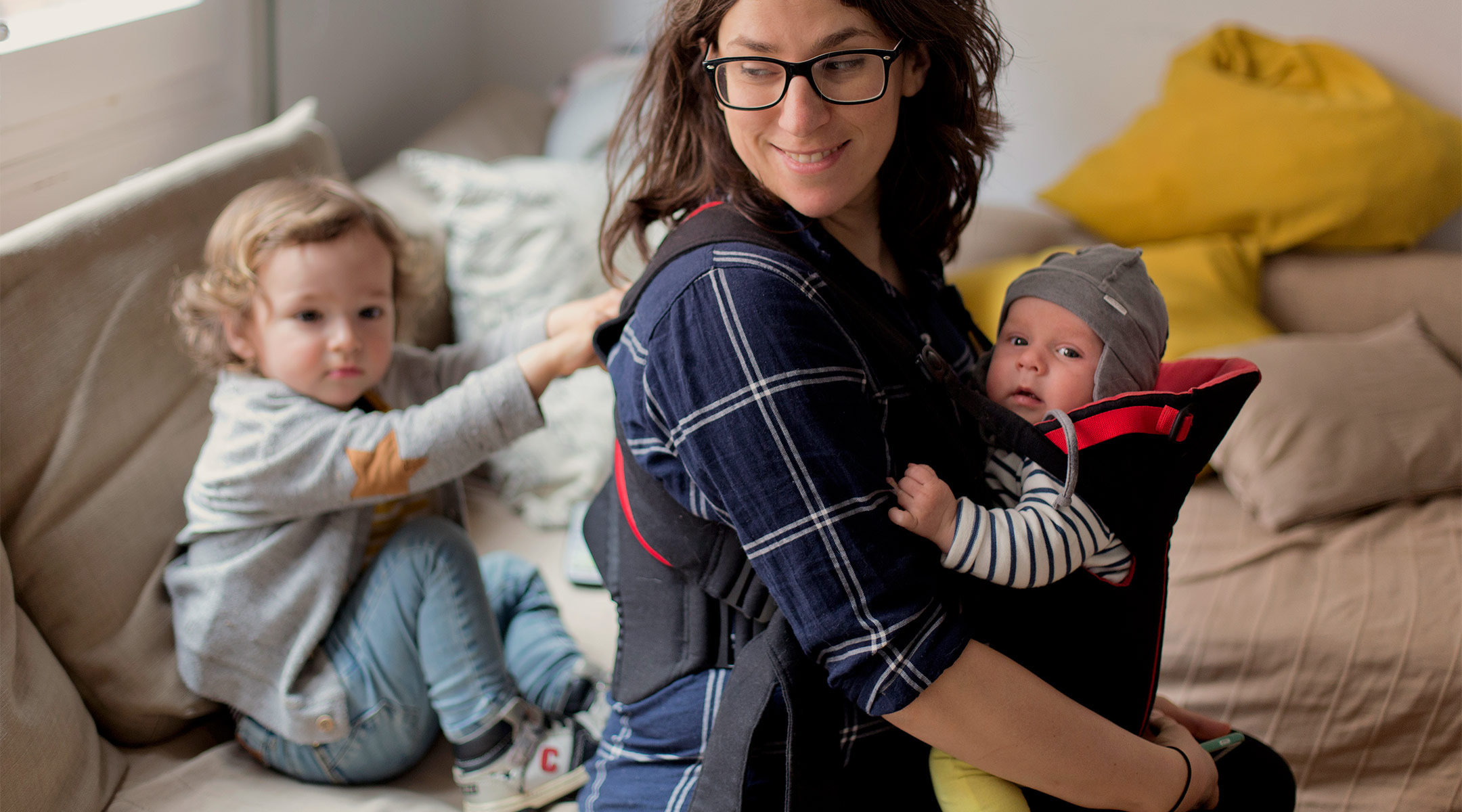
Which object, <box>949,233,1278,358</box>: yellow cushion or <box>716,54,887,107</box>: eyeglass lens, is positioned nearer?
<box>716,54,887,107</box>: eyeglass lens

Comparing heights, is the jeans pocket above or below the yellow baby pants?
below

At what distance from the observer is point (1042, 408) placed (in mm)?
1050

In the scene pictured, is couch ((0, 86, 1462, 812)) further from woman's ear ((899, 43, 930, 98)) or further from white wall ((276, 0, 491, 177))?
woman's ear ((899, 43, 930, 98))

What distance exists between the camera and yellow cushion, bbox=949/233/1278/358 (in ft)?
6.64

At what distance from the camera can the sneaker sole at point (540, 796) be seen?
1277 millimetres

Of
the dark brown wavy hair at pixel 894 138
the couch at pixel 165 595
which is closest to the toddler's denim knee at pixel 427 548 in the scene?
the couch at pixel 165 595

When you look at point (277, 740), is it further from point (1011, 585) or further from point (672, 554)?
point (1011, 585)

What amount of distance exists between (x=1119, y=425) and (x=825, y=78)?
1.37 feet

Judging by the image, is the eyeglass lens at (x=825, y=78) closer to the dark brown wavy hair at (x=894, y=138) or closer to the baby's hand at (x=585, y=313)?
the dark brown wavy hair at (x=894, y=138)

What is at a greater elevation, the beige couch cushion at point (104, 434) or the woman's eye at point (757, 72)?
the woman's eye at point (757, 72)

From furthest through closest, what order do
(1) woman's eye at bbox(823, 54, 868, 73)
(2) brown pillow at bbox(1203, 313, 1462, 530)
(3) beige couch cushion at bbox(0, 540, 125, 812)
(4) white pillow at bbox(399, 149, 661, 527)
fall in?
(4) white pillow at bbox(399, 149, 661, 527) < (2) brown pillow at bbox(1203, 313, 1462, 530) < (3) beige couch cushion at bbox(0, 540, 125, 812) < (1) woman's eye at bbox(823, 54, 868, 73)

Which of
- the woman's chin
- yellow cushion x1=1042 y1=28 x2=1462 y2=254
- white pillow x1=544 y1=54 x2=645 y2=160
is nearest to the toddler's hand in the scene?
the woman's chin

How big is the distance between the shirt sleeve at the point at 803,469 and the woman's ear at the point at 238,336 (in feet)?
2.29

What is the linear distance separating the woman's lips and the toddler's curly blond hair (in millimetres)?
647
